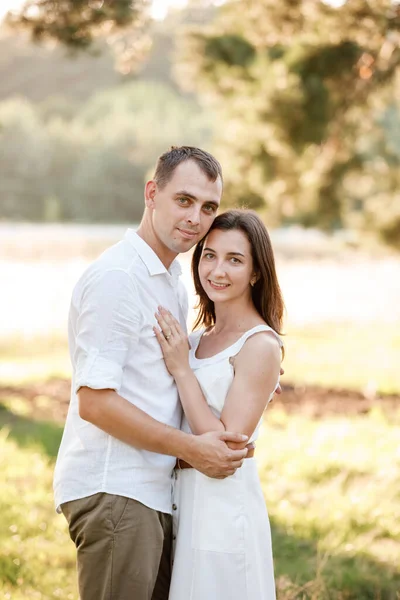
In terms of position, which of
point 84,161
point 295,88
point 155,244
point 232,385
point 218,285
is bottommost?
point 232,385

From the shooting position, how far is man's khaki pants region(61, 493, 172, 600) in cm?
265

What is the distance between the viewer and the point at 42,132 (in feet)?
209

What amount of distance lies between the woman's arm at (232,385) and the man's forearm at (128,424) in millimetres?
122

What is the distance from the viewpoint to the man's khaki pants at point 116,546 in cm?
265

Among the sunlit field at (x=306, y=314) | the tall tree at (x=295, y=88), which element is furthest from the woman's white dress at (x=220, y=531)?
the sunlit field at (x=306, y=314)

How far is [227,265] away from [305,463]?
144 inches

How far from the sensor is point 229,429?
2.74 metres

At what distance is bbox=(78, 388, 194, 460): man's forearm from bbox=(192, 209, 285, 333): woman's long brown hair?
2.17 ft

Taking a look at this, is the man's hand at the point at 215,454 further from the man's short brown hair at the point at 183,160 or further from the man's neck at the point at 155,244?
the man's short brown hair at the point at 183,160

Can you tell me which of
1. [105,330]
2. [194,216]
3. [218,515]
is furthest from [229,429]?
[194,216]

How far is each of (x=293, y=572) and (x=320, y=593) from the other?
36 centimetres

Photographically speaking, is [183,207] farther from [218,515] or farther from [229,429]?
[218,515]

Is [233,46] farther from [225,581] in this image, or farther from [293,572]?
[225,581]

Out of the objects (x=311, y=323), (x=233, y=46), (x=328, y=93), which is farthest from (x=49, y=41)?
(x=311, y=323)
